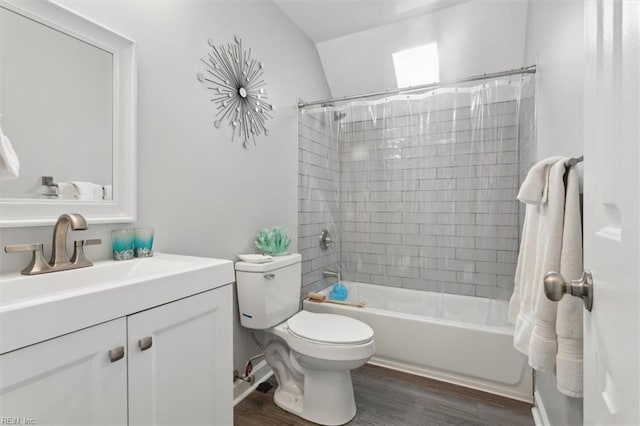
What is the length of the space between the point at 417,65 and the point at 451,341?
87.9 inches

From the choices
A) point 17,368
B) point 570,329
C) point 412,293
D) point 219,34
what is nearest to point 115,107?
point 219,34

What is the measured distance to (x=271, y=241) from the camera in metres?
2.02

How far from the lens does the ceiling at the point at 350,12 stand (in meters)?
2.30

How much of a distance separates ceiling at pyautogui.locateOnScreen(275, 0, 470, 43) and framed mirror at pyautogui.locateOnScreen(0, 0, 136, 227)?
149 cm

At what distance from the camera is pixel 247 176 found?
6.68ft

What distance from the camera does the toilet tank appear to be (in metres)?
1.78

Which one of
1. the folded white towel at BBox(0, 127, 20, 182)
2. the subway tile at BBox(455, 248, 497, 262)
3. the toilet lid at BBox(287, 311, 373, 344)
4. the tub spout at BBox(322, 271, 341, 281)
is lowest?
the toilet lid at BBox(287, 311, 373, 344)

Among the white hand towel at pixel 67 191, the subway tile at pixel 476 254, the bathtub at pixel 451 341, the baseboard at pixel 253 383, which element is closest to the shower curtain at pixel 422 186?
the subway tile at pixel 476 254

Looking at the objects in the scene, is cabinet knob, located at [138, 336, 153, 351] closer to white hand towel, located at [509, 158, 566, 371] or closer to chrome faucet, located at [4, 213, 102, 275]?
chrome faucet, located at [4, 213, 102, 275]

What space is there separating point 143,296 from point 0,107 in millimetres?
788

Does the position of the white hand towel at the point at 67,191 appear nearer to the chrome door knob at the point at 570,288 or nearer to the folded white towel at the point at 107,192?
the folded white towel at the point at 107,192

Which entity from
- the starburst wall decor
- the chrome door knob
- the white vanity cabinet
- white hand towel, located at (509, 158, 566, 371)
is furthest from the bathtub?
the chrome door knob

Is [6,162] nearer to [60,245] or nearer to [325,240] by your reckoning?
[60,245]

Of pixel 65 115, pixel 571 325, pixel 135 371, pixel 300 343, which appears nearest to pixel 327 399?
pixel 300 343
